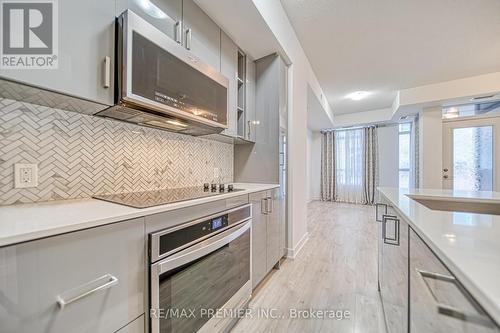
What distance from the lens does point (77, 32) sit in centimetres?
88

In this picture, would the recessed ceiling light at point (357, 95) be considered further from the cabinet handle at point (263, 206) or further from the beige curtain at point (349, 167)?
the cabinet handle at point (263, 206)

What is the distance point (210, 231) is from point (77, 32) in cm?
110

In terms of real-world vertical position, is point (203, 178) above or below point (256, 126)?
below

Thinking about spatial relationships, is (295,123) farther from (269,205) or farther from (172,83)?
(172,83)

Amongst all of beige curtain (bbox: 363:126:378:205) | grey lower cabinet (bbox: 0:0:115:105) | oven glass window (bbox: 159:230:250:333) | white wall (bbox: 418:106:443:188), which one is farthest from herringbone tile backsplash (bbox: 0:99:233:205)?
beige curtain (bbox: 363:126:378:205)

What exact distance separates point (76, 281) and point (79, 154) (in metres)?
0.78

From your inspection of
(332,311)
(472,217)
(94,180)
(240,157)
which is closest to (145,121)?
(94,180)

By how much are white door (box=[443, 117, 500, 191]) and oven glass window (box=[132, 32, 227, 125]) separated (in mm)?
5108

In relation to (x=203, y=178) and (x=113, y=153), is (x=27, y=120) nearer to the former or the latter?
(x=113, y=153)

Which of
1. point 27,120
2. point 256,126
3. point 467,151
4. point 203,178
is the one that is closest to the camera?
point 27,120

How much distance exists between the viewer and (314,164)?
269 inches

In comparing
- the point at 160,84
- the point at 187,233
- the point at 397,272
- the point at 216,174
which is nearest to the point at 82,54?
the point at 160,84

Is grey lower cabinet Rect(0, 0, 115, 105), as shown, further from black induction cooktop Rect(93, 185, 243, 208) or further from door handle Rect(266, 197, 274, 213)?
door handle Rect(266, 197, 274, 213)

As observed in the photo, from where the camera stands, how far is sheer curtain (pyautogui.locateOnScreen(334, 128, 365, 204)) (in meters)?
6.07
